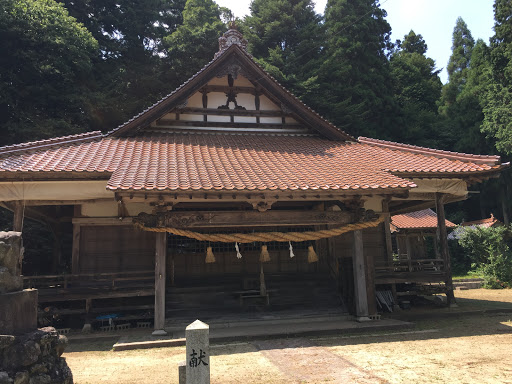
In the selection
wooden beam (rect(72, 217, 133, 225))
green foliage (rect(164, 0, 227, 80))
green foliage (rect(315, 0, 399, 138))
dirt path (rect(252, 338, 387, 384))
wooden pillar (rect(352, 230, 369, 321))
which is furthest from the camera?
green foliage (rect(315, 0, 399, 138))

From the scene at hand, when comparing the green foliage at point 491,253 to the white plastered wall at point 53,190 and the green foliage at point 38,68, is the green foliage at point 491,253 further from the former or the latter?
the green foliage at point 38,68

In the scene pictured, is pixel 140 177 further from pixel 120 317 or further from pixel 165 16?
pixel 165 16

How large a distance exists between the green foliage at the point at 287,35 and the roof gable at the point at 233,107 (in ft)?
49.8

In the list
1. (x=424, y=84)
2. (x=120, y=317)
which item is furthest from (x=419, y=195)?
(x=424, y=84)

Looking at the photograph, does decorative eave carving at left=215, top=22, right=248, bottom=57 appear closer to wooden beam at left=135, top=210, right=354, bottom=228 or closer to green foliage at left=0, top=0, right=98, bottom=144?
wooden beam at left=135, top=210, right=354, bottom=228

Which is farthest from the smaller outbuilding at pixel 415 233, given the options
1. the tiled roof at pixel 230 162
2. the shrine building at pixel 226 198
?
the tiled roof at pixel 230 162

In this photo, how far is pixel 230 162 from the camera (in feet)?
32.2

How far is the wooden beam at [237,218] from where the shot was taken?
322 inches

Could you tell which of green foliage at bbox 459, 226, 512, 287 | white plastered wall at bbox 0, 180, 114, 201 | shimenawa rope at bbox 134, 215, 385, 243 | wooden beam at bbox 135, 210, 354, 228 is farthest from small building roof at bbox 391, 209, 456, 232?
white plastered wall at bbox 0, 180, 114, 201

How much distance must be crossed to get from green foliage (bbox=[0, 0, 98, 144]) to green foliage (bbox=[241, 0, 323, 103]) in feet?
43.8

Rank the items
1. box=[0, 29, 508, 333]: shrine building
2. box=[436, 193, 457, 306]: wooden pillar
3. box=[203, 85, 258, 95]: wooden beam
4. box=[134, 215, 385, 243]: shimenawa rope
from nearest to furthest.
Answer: box=[134, 215, 385, 243]: shimenawa rope, box=[0, 29, 508, 333]: shrine building, box=[436, 193, 457, 306]: wooden pillar, box=[203, 85, 258, 95]: wooden beam

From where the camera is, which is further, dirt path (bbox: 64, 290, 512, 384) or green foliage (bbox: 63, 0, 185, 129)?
green foliage (bbox: 63, 0, 185, 129)

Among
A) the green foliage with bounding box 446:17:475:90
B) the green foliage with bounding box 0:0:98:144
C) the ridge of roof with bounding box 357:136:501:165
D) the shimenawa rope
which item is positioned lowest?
the shimenawa rope

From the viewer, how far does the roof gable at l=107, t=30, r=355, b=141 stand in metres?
11.7
